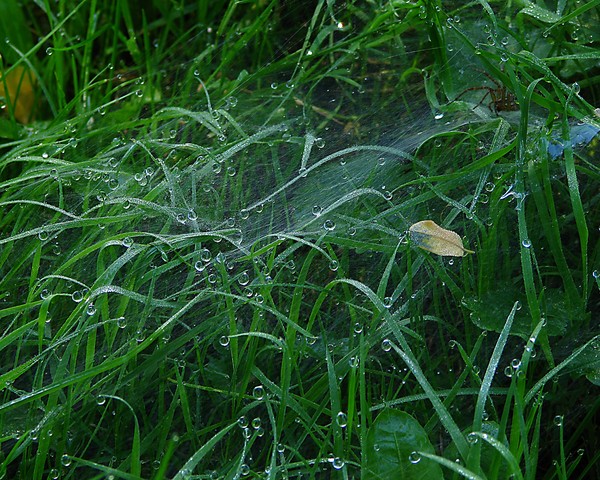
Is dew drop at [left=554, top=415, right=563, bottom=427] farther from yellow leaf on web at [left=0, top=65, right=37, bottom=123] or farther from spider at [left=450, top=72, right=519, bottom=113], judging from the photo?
yellow leaf on web at [left=0, top=65, right=37, bottom=123]

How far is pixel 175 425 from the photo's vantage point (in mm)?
1432

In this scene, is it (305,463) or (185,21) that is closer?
(305,463)

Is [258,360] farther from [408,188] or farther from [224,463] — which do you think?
[408,188]

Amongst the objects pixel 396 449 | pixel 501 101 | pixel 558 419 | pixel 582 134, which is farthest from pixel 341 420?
pixel 501 101

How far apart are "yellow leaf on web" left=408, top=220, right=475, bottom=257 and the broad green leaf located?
0.37 metres

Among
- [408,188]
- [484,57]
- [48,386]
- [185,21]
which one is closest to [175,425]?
[48,386]

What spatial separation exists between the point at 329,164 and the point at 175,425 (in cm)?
73

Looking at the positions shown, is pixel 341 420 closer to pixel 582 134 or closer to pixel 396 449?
pixel 396 449

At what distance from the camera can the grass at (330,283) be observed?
4.48ft

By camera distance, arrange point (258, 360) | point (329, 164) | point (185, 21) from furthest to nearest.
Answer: point (185, 21) → point (329, 164) → point (258, 360)

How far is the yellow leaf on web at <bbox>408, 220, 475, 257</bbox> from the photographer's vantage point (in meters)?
1.53

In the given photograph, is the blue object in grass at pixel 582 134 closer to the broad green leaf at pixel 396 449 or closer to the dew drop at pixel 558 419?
the dew drop at pixel 558 419

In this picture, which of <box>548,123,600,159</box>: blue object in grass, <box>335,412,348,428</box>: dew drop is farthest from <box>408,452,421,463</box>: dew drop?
<box>548,123,600,159</box>: blue object in grass

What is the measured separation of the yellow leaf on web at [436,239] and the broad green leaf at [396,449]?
37 cm
